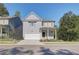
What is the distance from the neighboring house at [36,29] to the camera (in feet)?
43.0

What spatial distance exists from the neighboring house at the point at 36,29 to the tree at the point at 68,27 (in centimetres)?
69

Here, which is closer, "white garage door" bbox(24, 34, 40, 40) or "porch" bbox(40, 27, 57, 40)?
"white garage door" bbox(24, 34, 40, 40)

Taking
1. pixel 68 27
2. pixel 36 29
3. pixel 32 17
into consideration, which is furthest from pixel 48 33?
pixel 68 27

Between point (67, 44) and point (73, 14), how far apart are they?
1608 millimetres

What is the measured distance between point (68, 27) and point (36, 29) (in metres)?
1.99

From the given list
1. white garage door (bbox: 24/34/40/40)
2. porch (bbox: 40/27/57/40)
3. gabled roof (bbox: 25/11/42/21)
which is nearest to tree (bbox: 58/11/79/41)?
porch (bbox: 40/27/57/40)

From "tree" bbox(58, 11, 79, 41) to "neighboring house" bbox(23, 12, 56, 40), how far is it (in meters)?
0.69

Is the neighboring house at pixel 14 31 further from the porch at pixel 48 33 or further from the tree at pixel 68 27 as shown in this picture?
the tree at pixel 68 27

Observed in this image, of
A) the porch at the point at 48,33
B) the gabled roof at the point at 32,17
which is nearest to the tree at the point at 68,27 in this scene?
→ the porch at the point at 48,33

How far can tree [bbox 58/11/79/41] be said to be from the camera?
12.7m

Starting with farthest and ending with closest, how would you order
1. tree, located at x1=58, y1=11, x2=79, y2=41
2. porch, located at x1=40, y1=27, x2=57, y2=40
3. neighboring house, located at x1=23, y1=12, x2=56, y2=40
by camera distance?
porch, located at x1=40, y1=27, x2=57, y2=40
neighboring house, located at x1=23, y1=12, x2=56, y2=40
tree, located at x1=58, y1=11, x2=79, y2=41

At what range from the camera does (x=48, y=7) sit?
1215 centimetres

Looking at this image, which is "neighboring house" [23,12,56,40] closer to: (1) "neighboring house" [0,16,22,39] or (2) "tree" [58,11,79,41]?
(1) "neighboring house" [0,16,22,39]

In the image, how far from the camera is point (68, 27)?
498 inches
